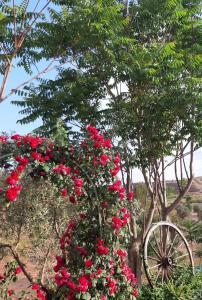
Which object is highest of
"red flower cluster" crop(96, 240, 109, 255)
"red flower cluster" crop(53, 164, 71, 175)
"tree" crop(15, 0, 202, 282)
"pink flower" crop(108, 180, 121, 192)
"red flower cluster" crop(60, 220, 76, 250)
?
"tree" crop(15, 0, 202, 282)

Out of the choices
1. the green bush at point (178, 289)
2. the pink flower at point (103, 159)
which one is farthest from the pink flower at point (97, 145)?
the green bush at point (178, 289)

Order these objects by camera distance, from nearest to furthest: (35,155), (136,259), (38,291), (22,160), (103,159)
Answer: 1. (22,160)
2. (35,155)
3. (38,291)
4. (103,159)
5. (136,259)

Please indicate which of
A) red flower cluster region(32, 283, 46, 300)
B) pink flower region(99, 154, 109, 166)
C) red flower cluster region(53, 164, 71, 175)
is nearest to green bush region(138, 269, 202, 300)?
red flower cluster region(32, 283, 46, 300)

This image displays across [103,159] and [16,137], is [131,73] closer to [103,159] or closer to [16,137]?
[103,159]

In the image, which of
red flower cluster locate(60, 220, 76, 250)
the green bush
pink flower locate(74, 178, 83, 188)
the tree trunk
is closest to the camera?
pink flower locate(74, 178, 83, 188)

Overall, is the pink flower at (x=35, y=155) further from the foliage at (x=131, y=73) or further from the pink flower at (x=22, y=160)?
the foliage at (x=131, y=73)

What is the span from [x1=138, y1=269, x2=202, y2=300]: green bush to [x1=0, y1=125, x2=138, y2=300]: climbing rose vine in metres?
1.96

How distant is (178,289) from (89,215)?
3.38 m

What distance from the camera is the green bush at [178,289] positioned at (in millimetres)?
8617

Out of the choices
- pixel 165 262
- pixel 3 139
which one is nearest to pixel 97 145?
pixel 3 139

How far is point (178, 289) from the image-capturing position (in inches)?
344

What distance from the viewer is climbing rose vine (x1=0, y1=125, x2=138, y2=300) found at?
20.1ft

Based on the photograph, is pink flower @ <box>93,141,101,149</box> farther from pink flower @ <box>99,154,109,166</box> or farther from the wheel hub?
the wheel hub

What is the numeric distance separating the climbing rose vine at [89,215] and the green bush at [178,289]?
6.42 feet
